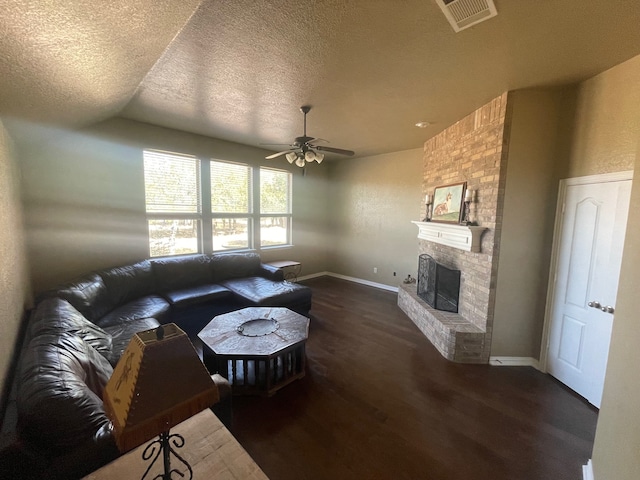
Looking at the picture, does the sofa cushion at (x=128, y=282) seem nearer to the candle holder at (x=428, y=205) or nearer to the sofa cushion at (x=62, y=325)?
the sofa cushion at (x=62, y=325)

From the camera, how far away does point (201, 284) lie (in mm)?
3893

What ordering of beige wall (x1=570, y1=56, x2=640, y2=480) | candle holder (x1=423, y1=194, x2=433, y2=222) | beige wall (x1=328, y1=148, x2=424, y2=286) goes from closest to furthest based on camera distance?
1. beige wall (x1=570, y1=56, x2=640, y2=480)
2. candle holder (x1=423, y1=194, x2=433, y2=222)
3. beige wall (x1=328, y1=148, x2=424, y2=286)

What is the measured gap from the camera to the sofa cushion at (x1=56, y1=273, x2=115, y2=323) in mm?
2467

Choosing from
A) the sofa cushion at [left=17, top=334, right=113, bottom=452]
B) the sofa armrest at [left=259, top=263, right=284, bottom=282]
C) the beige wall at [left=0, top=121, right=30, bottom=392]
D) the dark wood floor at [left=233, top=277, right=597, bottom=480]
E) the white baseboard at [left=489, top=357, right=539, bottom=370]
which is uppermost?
the beige wall at [left=0, top=121, right=30, bottom=392]

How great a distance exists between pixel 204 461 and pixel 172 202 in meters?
3.82

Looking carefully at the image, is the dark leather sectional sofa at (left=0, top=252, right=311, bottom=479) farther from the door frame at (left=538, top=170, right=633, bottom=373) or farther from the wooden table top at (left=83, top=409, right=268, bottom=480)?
the door frame at (left=538, top=170, right=633, bottom=373)

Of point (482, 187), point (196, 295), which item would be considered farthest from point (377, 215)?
point (196, 295)

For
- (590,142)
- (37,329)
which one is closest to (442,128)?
(590,142)

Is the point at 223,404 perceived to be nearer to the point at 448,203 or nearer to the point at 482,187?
the point at 482,187

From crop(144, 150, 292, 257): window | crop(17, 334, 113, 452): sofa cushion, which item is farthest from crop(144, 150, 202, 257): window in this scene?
crop(17, 334, 113, 452): sofa cushion

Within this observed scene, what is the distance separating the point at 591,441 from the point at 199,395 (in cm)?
272

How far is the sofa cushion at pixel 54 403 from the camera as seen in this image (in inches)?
38.6

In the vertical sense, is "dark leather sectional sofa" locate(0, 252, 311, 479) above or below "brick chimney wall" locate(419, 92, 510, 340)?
below

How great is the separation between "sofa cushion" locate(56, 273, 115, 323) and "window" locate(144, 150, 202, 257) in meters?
1.03
